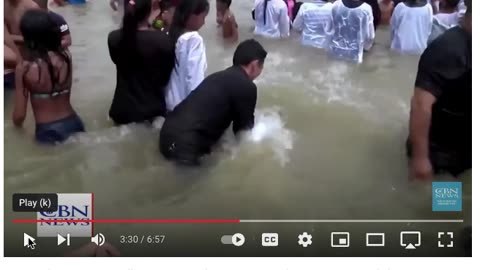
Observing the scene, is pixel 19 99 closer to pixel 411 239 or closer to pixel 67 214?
pixel 67 214

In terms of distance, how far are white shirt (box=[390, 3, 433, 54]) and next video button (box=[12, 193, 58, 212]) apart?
126cm

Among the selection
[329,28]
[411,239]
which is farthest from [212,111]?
[411,239]

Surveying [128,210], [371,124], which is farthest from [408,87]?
[128,210]

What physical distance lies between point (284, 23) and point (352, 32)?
0.27m

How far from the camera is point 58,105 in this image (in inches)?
96.3

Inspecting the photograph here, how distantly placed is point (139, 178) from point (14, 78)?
21.0 inches

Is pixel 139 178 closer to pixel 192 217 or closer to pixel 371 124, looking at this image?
pixel 192 217

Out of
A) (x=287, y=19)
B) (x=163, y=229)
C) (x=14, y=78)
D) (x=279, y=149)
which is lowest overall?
(x=163, y=229)

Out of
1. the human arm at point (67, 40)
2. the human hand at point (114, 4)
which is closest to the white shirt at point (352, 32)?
the human hand at point (114, 4)

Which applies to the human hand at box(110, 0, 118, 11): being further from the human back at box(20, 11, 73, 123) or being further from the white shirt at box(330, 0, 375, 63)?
the white shirt at box(330, 0, 375, 63)

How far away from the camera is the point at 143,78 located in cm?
256

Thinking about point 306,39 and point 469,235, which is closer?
point 469,235

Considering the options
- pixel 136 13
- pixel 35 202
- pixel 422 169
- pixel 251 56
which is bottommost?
pixel 35 202

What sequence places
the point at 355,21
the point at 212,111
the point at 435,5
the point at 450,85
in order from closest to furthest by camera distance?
the point at 450,85, the point at 435,5, the point at 212,111, the point at 355,21
